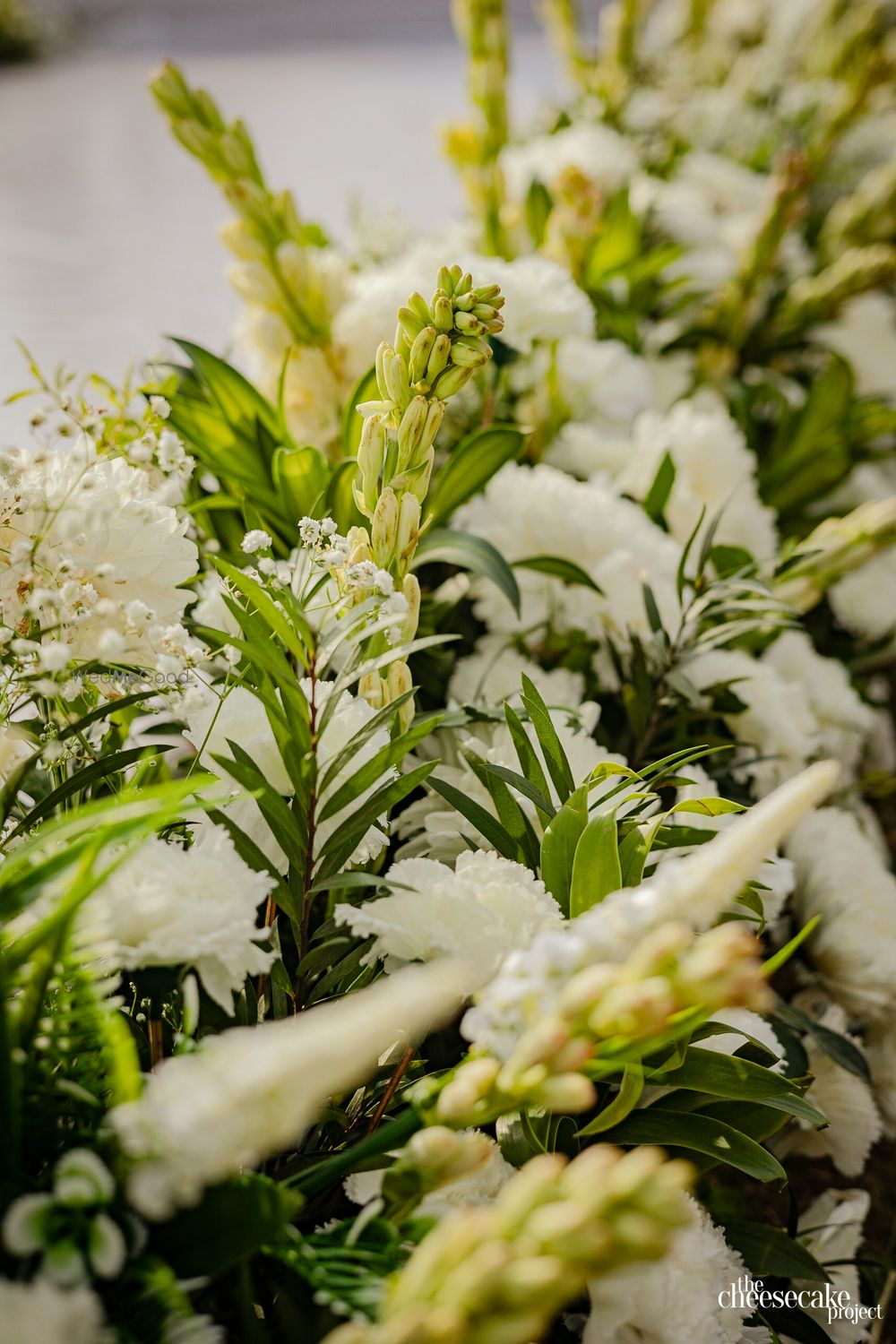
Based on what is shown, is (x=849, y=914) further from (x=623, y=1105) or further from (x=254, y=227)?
(x=254, y=227)

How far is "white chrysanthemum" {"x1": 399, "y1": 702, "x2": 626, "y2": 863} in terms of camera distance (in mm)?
504

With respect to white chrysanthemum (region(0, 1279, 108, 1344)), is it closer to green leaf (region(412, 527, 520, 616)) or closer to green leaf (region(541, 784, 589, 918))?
green leaf (region(541, 784, 589, 918))

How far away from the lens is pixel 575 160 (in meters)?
1.25

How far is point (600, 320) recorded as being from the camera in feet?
3.46

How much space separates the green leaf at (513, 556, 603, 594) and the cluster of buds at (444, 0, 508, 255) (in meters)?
0.76

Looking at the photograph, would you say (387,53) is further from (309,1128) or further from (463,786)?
(309,1128)

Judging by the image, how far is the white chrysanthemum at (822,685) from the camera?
32.6 inches

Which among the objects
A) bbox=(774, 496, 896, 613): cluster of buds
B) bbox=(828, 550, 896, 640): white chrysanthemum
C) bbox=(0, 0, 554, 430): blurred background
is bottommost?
bbox=(828, 550, 896, 640): white chrysanthemum

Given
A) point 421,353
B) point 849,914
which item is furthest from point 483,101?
point 849,914

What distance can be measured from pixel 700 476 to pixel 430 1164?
2.26 feet

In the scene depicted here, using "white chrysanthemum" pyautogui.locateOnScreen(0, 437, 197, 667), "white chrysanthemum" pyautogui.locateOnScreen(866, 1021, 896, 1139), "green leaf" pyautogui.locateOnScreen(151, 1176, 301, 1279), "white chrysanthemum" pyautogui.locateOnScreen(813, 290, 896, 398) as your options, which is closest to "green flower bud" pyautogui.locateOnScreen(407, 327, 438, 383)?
"white chrysanthemum" pyautogui.locateOnScreen(0, 437, 197, 667)

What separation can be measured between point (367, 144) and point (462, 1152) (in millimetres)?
1868

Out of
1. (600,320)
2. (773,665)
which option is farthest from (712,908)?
(600,320)

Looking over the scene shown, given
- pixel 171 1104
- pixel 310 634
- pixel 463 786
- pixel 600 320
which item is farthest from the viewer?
pixel 600 320
